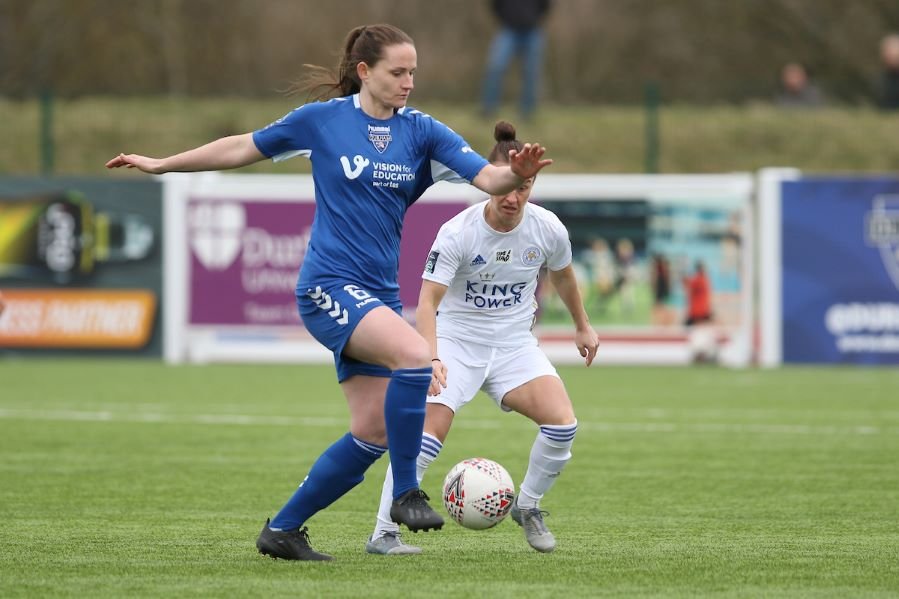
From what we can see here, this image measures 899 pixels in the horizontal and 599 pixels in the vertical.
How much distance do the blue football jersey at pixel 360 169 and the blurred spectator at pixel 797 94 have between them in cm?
1714

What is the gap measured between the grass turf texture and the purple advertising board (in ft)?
9.98

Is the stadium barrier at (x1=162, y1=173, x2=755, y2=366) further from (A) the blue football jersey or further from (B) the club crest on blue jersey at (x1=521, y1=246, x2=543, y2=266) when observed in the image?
(A) the blue football jersey

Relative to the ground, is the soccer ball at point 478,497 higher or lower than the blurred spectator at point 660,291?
lower

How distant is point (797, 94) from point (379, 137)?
17.7 m

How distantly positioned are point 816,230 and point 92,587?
14.4 meters

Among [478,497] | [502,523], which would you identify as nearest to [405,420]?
[478,497]

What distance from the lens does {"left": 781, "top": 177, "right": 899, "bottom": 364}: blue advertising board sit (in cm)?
1842

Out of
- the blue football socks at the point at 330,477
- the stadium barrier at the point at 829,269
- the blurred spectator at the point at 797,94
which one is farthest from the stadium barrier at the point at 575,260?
the blue football socks at the point at 330,477

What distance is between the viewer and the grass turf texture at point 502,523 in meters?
5.91

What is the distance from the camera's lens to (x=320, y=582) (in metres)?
5.81

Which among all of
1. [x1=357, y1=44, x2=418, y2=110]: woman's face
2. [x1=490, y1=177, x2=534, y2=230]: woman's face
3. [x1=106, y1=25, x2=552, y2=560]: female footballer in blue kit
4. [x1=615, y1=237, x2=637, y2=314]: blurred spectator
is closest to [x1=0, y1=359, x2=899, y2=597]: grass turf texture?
[x1=106, y1=25, x2=552, y2=560]: female footballer in blue kit

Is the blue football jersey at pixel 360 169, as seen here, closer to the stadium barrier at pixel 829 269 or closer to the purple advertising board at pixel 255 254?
the purple advertising board at pixel 255 254

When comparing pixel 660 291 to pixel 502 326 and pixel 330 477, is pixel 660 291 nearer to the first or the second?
pixel 502 326

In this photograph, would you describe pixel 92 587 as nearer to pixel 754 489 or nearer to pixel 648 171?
pixel 754 489
